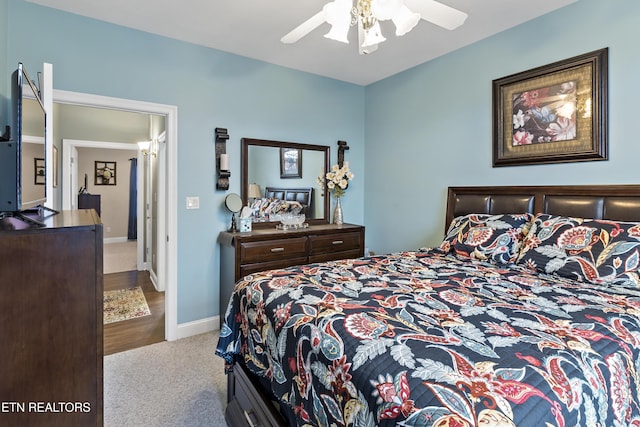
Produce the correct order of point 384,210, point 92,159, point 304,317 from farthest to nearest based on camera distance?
1. point 92,159
2. point 384,210
3. point 304,317

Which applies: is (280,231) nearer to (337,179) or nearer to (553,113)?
(337,179)

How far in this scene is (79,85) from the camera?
2535 millimetres

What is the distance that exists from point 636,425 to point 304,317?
3.75ft

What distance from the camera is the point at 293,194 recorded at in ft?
12.0

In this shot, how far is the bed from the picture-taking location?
2.77 ft

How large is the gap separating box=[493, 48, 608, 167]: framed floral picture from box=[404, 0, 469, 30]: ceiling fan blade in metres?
1.19

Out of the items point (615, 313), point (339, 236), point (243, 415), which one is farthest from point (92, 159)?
point (615, 313)

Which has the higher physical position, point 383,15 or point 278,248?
point 383,15

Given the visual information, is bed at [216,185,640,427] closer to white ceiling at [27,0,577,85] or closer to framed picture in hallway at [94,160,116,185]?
white ceiling at [27,0,577,85]

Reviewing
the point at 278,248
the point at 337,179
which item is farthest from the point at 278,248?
the point at 337,179

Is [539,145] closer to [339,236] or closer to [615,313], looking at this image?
[615,313]

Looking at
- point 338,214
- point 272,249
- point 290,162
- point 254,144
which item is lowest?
point 272,249

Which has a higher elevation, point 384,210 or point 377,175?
point 377,175

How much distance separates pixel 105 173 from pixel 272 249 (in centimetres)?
678
